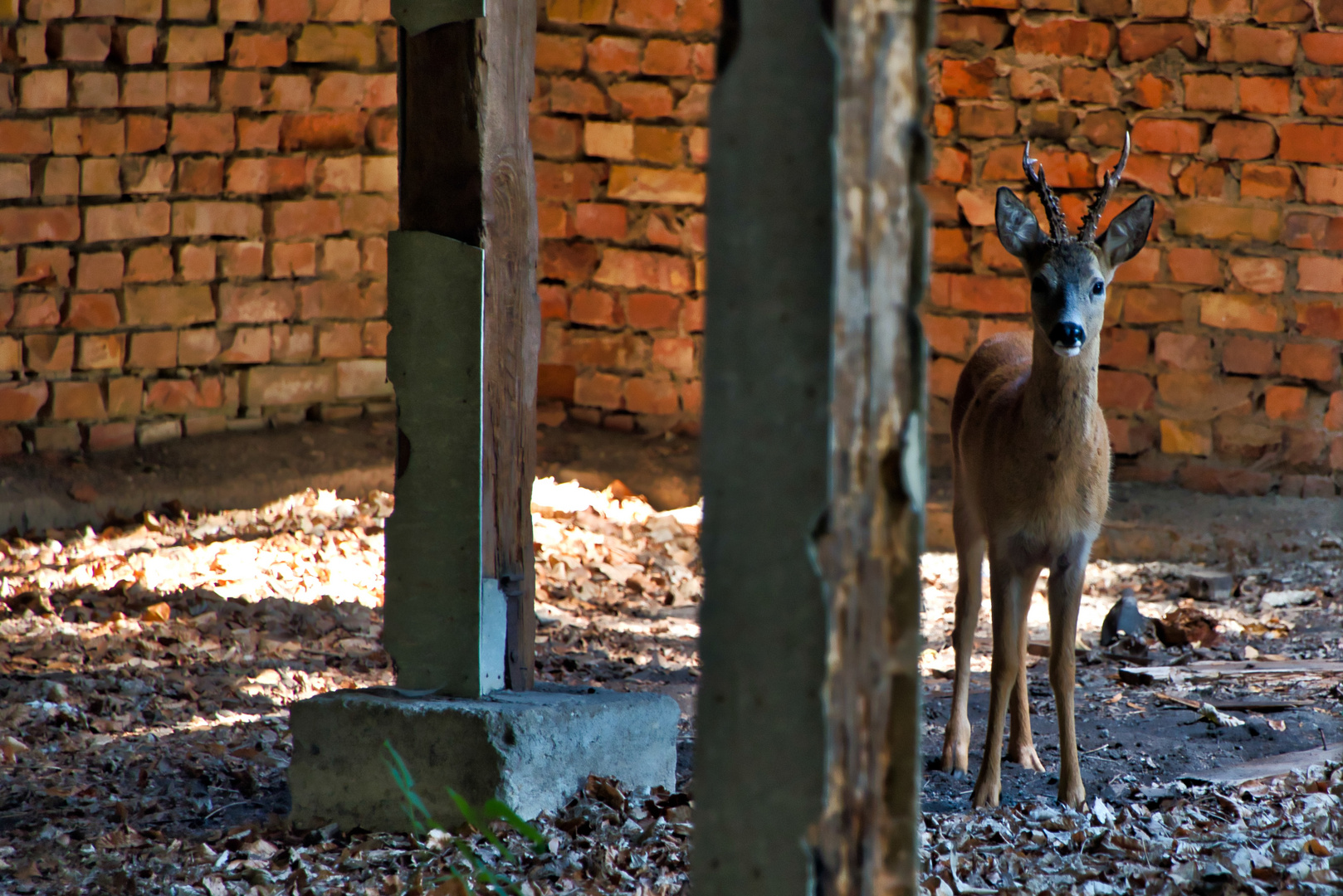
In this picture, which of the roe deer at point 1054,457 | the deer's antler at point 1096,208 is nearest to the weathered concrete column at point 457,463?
the roe deer at point 1054,457

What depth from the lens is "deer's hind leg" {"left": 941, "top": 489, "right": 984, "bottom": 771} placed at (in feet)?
13.2

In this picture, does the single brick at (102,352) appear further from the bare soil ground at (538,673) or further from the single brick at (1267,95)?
the single brick at (1267,95)

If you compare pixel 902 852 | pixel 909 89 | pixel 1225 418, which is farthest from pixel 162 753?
pixel 1225 418

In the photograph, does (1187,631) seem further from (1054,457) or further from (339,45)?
(339,45)

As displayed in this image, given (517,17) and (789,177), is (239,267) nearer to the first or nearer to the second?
(517,17)

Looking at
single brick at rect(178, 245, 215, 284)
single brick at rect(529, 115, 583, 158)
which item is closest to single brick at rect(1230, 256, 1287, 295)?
single brick at rect(529, 115, 583, 158)

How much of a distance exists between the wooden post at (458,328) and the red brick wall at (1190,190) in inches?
152

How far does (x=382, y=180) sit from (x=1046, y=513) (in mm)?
4499

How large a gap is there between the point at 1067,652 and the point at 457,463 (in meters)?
1.71

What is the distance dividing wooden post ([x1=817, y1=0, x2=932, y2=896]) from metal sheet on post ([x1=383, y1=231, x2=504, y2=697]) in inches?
66.3

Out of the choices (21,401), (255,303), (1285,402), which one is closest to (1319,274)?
(1285,402)

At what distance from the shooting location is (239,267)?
21.6ft

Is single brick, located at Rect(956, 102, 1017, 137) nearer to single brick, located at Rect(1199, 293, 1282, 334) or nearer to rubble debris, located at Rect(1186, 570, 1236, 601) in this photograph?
single brick, located at Rect(1199, 293, 1282, 334)

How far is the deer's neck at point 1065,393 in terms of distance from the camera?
352cm
